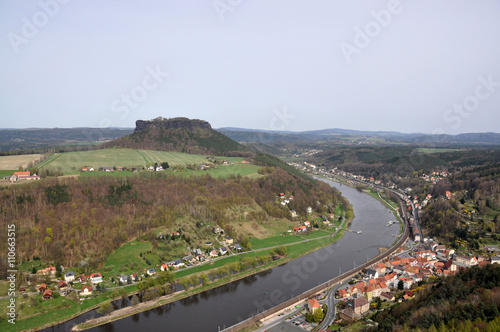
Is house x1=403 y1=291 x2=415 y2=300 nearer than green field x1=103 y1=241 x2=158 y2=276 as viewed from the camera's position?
Yes

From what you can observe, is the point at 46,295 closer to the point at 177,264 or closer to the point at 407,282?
the point at 177,264

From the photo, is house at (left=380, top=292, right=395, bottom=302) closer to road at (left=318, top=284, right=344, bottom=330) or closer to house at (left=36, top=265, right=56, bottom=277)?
road at (left=318, top=284, right=344, bottom=330)

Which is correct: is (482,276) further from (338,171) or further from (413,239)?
(338,171)

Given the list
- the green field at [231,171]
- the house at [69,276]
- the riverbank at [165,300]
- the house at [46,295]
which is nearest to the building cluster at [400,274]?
Result: the riverbank at [165,300]

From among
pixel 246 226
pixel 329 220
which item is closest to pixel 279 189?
pixel 329 220

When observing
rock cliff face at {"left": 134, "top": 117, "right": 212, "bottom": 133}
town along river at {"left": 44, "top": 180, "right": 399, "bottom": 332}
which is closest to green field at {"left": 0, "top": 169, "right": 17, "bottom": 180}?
town along river at {"left": 44, "top": 180, "right": 399, "bottom": 332}

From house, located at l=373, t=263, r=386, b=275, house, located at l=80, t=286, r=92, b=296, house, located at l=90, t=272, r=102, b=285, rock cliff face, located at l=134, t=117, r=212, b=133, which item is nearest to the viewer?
house, located at l=80, t=286, r=92, b=296

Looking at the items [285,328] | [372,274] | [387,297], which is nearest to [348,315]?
[285,328]

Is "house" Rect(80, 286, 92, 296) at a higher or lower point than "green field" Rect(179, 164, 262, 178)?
lower

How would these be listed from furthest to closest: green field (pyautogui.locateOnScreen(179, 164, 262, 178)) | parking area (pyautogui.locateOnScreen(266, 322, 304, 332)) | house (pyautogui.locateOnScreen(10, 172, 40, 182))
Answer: green field (pyautogui.locateOnScreen(179, 164, 262, 178))
house (pyautogui.locateOnScreen(10, 172, 40, 182))
parking area (pyautogui.locateOnScreen(266, 322, 304, 332))
